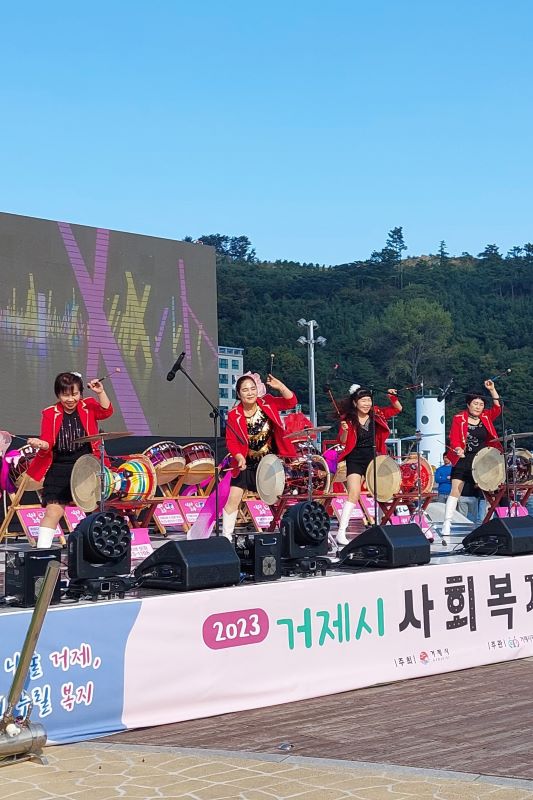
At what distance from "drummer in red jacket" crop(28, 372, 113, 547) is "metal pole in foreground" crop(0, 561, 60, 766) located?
370cm

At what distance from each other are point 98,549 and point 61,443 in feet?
8.82

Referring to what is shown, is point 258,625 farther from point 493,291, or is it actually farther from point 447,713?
point 493,291

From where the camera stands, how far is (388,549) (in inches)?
236

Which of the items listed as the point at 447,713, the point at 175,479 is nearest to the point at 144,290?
the point at 175,479

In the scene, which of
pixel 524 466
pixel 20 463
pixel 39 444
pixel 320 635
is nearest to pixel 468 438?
pixel 524 466

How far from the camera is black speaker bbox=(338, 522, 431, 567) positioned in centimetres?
A: 600

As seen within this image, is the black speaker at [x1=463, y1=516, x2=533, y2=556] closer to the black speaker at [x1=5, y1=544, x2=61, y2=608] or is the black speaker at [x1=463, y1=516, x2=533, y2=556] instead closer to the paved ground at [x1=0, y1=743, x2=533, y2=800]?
the paved ground at [x1=0, y1=743, x2=533, y2=800]

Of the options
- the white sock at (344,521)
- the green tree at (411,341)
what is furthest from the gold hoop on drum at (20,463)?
the green tree at (411,341)

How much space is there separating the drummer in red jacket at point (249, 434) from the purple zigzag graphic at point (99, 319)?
13.7 meters

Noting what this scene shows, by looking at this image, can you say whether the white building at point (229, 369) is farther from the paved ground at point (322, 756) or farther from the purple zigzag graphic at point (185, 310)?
the paved ground at point (322, 756)

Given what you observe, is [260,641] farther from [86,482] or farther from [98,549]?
[86,482]

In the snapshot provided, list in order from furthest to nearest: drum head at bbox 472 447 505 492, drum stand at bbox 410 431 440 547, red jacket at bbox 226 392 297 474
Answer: drum head at bbox 472 447 505 492, drum stand at bbox 410 431 440 547, red jacket at bbox 226 392 297 474

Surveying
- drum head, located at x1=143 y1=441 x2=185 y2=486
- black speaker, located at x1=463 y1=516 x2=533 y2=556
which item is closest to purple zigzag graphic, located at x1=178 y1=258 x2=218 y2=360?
drum head, located at x1=143 y1=441 x2=185 y2=486

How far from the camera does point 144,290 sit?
76.4 feet
